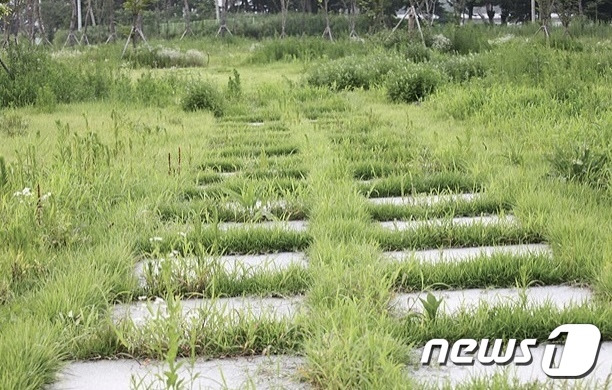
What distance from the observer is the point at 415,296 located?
8.49 feet

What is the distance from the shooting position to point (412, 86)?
357 inches

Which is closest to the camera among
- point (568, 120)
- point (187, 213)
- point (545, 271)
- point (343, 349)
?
point (343, 349)

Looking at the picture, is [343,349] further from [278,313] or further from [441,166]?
[441,166]

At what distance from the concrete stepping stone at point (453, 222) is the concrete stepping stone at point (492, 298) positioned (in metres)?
0.76

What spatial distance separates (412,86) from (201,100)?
282cm

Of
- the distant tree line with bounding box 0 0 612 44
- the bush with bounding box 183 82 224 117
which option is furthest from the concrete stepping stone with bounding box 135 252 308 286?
the distant tree line with bounding box 0 0 612 44

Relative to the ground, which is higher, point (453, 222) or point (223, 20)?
point (223, 20)

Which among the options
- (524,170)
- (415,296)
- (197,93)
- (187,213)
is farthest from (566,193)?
(197,93)

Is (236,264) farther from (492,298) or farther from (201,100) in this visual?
(201,100)

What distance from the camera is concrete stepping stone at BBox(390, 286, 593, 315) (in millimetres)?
2412

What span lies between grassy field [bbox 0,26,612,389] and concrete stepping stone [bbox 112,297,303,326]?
5 centimetres

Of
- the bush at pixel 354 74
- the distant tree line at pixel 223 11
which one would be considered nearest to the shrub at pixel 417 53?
the bush at pixel 354 74

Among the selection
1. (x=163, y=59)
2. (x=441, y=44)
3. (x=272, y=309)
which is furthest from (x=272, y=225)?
(x=163, y=59)

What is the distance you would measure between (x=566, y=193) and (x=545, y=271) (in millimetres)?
1305
